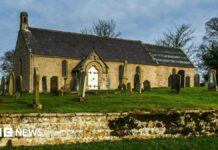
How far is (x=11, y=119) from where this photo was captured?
16.5 m

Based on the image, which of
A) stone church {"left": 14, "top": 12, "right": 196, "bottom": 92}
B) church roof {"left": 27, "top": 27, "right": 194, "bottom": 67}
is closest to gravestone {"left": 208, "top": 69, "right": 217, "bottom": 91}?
stone church {"left": 14, "top": 12, "right": 196, "bottom": 92}

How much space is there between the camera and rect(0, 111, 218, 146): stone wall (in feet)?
54.5

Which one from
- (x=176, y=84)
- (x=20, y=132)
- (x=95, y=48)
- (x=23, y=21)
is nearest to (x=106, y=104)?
(x=20, y=132)

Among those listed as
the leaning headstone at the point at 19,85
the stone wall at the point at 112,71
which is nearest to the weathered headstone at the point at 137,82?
the leaning headstone at the point at 19,85

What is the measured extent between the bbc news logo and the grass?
0.87 meters

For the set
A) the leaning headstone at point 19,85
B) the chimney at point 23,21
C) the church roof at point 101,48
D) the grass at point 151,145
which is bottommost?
the grass at point 151,145

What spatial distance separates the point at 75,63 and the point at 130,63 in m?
6.82

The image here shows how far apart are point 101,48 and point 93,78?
540cm

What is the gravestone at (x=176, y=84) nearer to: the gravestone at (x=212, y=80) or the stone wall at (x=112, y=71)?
the gravestone at (x=212, y=80)

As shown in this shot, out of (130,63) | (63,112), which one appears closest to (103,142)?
(63,112)

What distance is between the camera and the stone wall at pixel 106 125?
1661cm

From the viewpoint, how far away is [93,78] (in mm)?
44312

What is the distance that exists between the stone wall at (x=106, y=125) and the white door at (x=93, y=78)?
83.4 ft

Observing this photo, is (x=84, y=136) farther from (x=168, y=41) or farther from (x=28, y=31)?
(x=168, y=41)
